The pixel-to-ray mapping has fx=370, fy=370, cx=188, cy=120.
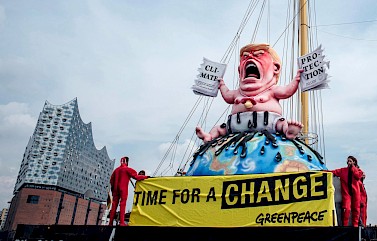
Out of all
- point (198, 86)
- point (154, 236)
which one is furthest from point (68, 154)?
point (154, 236)

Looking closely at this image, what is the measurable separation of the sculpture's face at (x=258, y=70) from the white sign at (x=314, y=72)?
2.40 feet

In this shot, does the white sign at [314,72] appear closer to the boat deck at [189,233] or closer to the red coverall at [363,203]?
the red coverall at [363,203]

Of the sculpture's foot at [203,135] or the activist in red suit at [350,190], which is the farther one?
the sculpture's foot at [203,135]

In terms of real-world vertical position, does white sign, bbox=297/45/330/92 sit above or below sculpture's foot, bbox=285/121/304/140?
above

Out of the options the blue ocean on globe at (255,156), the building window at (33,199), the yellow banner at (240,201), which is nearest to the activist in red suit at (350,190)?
the yellow banner at (240,201)

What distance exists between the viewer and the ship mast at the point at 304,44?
12836 mm

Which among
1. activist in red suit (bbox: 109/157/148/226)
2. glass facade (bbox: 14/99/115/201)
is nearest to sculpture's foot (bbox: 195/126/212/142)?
activist in red suit (bbox: 109/157/148/226)

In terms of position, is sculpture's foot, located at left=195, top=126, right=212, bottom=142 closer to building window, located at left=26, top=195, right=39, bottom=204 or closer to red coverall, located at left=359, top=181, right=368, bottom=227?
red coverall, located at left=359, top=181, right=368, bottom=227

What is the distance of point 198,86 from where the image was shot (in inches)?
439

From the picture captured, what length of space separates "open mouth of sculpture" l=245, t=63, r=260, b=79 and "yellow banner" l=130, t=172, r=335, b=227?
3.86 metres

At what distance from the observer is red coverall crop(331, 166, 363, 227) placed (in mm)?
6434

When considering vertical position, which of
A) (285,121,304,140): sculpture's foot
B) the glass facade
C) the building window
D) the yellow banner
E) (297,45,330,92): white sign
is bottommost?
the yellow banner

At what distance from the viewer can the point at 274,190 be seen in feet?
21.1

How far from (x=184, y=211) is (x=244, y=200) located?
115 cm
